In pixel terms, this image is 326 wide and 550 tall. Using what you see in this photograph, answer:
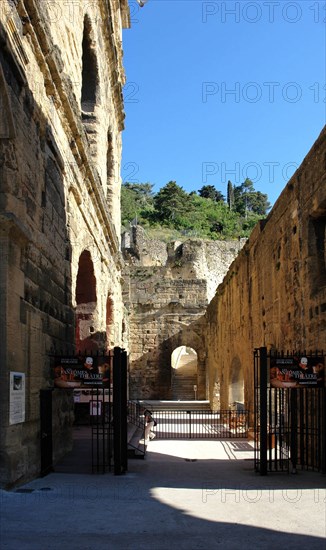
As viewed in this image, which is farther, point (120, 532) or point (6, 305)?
point (6, 305)

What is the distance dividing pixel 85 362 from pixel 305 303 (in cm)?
390

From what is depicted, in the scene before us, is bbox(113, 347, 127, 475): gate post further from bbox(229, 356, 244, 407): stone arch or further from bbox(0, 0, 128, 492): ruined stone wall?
bbox(229, 356, 244, 407): stone arch

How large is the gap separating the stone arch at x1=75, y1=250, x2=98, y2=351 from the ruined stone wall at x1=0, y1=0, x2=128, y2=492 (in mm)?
26

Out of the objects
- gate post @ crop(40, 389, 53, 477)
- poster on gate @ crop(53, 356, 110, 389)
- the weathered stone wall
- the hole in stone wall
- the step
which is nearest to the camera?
gate post @ crop(40, 389, 53, 477)

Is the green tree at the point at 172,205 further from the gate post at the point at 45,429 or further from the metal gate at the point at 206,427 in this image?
the gate post at the point at 45,429

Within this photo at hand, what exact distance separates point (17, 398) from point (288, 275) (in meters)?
6.29

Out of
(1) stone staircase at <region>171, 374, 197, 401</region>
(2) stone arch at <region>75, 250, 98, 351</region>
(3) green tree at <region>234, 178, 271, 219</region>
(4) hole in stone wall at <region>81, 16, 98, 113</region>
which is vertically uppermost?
(3) green tree at <region>234, 178, 271, 219</region>

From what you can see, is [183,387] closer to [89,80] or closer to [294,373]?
[89,80]

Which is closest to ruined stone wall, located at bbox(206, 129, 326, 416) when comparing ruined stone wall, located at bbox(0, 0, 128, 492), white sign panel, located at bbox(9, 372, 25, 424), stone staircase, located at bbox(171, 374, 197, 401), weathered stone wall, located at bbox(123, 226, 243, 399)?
ruined stone wall, located at bbox(0, 0, 128, 492)

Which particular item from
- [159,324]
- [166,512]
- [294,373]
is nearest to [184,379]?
[159,324]

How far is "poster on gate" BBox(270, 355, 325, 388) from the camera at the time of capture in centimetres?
902

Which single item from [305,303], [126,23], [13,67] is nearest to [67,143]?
[13,67]

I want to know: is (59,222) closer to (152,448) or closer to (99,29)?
(152,448)

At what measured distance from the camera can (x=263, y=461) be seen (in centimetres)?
905
